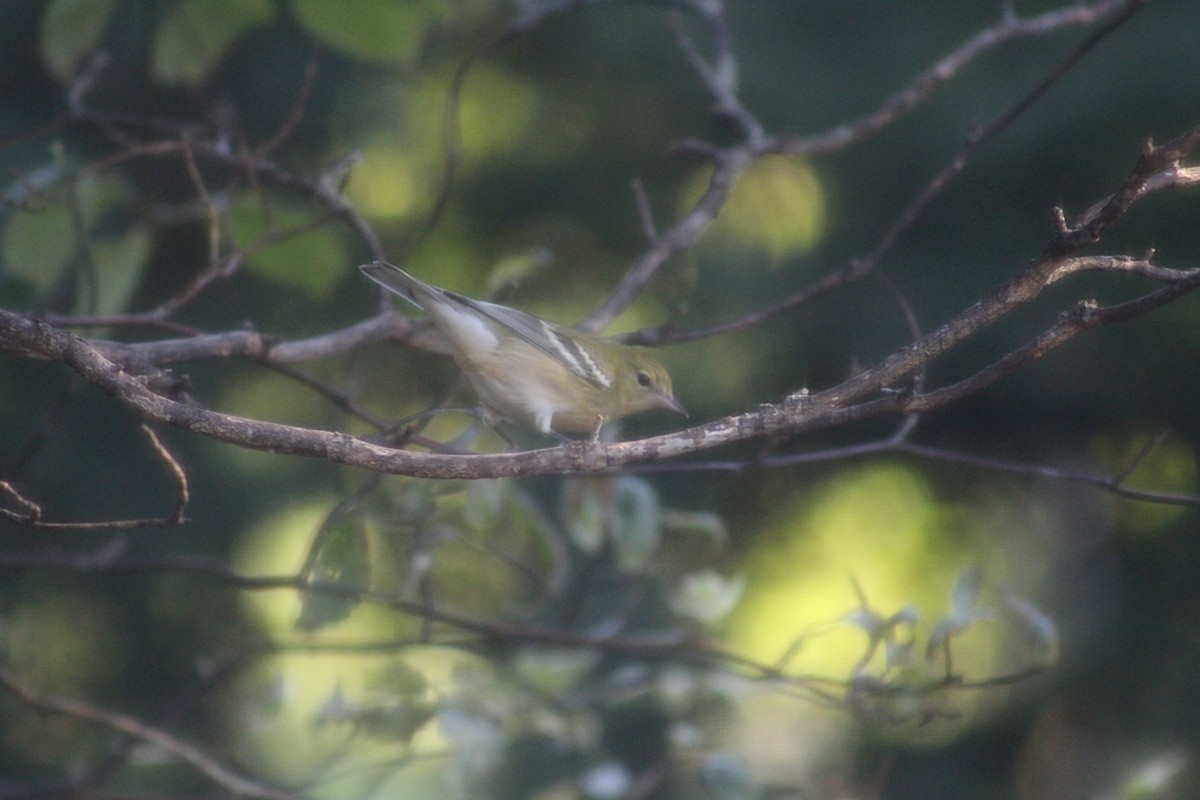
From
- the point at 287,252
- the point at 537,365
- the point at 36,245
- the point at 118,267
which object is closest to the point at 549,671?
the point at 537,365

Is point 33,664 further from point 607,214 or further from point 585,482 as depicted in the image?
point 607,214

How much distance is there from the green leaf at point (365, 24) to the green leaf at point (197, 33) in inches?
7.8

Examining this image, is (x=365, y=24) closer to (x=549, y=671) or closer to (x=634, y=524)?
(x=634, y=524)

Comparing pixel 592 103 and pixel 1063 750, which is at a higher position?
pixel 592 103

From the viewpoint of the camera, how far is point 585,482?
2.41 meters

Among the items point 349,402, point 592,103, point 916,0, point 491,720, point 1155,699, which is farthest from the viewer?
point 592,103

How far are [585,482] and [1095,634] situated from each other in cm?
202

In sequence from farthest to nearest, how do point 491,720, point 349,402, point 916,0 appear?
point 916,0 → point 491,720 → point 349,402

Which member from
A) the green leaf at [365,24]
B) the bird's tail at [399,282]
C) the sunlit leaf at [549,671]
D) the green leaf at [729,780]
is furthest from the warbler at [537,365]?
the green leaf at [729,780]

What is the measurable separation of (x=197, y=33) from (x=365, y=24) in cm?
A: 44

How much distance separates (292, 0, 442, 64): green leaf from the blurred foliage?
3.24 ft

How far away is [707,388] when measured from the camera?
3672mm

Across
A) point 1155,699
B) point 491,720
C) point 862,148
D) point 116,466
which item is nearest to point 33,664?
point 116,466

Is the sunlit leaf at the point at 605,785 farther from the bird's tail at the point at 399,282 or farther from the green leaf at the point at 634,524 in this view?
the bird's tail at the point at 399,282
